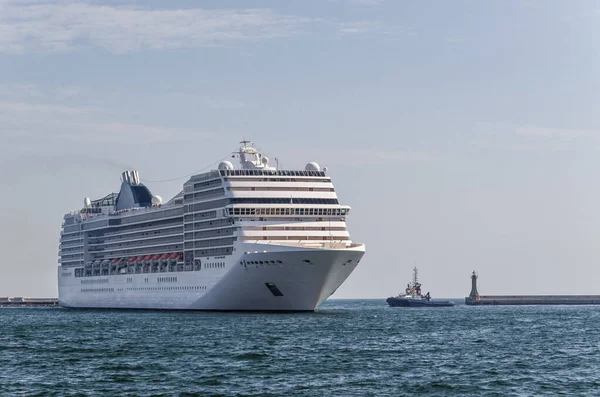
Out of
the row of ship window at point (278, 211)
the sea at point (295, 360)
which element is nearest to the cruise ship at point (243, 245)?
the row of ship window at point (278, 211)

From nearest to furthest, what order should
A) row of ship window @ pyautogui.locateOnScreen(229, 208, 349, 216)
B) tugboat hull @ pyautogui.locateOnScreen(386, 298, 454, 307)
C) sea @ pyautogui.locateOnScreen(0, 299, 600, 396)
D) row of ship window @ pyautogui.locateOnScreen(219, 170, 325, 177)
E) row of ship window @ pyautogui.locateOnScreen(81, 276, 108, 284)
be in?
sea @ pyautogui.locateOnScreen(0, 299, 600, 396) → row of ship window @ pyautogui.locateOnScreen(229, 208, 349, 216) → row of ship window @ pyautogui.locateOnScreen(219, 170, 325, 177) → row of ship window @ pyautogui.locateOnScreen(81, 276, 108, 284) → tugboat hull @ pyautogui.locateOnScreen(386, 298, 454, 307)

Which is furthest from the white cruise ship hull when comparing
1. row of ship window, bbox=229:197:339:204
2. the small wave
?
the small wave

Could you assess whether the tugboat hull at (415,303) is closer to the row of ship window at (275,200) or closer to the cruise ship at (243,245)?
the cruise ship at (243,245)

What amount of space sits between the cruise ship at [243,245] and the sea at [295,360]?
8888 mm

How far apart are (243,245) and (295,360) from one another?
46.0 m

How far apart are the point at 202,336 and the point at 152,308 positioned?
1997 inches

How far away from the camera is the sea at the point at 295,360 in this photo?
161ft

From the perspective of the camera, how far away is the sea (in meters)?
49.0

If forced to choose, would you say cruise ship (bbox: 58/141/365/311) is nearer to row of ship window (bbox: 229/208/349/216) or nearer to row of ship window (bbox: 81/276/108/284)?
row of ship window (bbox: 229/208/349/216)

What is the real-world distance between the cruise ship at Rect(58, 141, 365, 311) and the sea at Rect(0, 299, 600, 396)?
8.89 metres

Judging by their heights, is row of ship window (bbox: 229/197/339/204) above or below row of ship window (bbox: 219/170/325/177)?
below

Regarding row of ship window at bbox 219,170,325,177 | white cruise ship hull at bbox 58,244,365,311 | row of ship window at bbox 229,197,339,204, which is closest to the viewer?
white cruise ship hull at bbox 58,244,365,311

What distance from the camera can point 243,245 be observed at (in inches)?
4151

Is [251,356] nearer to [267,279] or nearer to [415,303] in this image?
[267,279]
